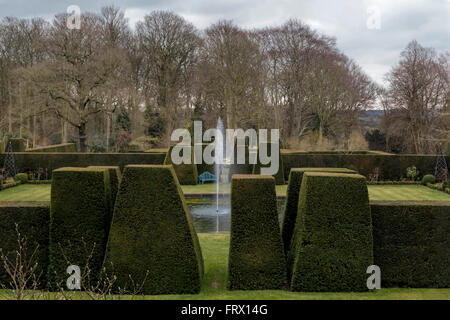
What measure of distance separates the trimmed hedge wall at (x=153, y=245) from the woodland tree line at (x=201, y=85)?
2500 cm

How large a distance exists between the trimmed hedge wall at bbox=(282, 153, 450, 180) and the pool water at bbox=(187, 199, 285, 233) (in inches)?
277

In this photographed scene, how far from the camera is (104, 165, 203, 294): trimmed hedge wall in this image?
750cm

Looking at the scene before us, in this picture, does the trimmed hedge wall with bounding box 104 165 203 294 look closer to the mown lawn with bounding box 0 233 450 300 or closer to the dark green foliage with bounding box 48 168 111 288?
the mown lawn with bounding box 0 233 450 300

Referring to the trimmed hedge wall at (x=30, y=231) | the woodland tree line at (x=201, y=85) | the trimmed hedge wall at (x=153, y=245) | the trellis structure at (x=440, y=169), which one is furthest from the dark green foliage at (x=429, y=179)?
the trimmed hedge wall at (x=30, y=231)

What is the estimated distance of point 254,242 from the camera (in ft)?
25.1

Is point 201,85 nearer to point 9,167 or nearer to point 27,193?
point 9,167

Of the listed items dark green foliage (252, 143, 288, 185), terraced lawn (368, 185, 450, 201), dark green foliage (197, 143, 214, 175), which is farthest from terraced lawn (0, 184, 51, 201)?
terraced lawn (368, 185, 450, 201)

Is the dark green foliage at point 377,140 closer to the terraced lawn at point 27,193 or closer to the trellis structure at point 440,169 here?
the trellis structure at point 440,169

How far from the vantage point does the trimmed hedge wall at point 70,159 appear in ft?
81.6

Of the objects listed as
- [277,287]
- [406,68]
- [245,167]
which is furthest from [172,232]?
[406,68]

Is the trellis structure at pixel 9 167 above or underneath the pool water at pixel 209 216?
above

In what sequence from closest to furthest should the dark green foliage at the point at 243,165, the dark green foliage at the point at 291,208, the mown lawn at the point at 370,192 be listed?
the dark green foliage at the point at 291,208 < the mown lawn at the point at 370,192 < the dark green foliage at the point at 243,165
